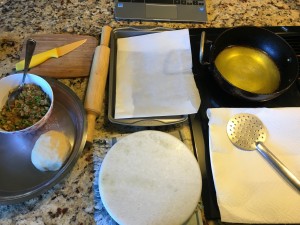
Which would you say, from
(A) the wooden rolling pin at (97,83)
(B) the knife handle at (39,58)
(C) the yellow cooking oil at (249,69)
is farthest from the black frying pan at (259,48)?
(B) the knife handle at (39,58)

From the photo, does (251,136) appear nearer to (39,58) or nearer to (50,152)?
(50,152)

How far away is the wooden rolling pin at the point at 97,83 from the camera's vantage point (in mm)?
546

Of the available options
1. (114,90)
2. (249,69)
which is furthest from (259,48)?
(114,90)

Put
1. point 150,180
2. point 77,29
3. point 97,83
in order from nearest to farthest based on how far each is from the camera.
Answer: point 150,180 → point 97,83 → point 77,29

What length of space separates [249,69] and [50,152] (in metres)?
0.47

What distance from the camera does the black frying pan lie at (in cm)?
57

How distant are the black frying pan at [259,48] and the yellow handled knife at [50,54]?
1.00 feet

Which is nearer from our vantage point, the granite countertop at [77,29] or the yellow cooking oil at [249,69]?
the granite countertop at [77,29]

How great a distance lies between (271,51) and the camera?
64 centimetres

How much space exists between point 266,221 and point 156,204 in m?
0.19

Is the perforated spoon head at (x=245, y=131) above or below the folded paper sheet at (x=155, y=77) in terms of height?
below

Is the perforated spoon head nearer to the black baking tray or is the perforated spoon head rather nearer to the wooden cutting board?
the black baking tray

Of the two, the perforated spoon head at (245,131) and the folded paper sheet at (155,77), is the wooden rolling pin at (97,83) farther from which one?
the perforated spoon head at (245,131)

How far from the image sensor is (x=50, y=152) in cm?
47
